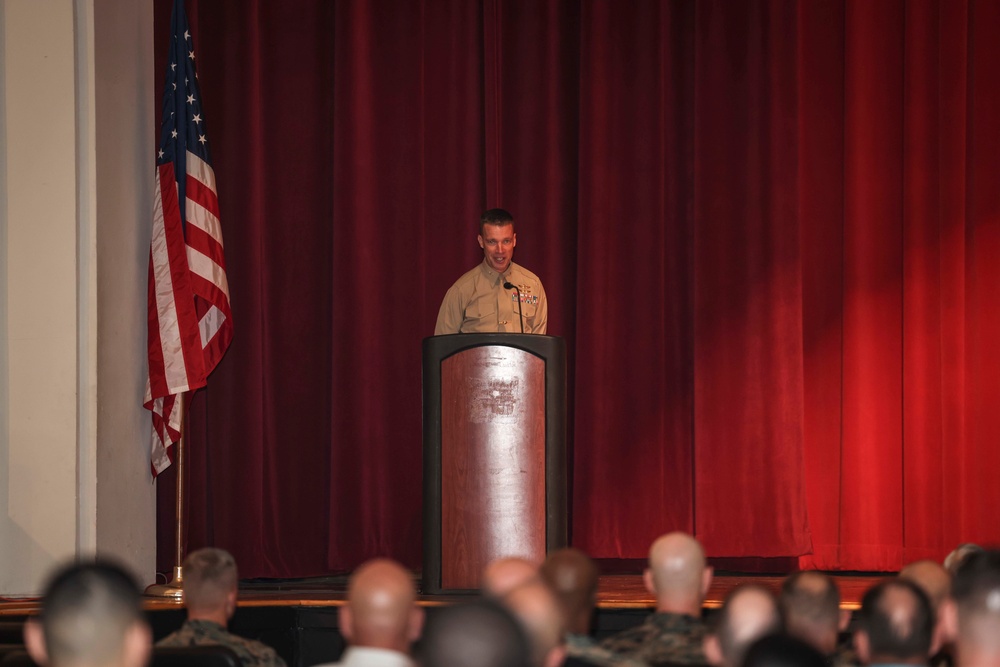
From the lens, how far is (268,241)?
19.7ft

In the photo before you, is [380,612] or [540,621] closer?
[540,621]

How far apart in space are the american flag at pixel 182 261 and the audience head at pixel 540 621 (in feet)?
11.2

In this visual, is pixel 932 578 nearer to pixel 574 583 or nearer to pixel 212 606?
pixel 574 583

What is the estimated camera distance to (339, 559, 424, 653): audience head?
7.08 ft

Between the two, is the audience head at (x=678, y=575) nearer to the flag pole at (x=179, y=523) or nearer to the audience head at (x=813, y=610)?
the audience head at (x=813, y=610)

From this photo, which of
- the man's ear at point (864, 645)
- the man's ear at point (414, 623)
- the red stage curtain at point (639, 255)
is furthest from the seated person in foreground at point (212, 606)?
the red stage curtain at point (639, 255)

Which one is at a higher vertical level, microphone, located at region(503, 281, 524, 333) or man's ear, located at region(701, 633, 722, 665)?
microphone, located at region(503, 281, 524, 333)

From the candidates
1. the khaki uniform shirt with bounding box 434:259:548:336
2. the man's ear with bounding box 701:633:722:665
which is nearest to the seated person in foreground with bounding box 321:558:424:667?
the man's ear with bounding box 701:633:722:665

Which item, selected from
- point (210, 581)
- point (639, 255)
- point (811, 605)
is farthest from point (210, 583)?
point (639, 255)

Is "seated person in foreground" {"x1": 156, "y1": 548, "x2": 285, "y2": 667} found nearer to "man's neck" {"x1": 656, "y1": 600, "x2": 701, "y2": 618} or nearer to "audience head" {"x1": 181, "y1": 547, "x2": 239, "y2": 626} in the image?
"audience head" {"x1": 181, "y1": 547, "x2": 239, "y2": 626}

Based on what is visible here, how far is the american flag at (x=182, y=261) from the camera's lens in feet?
16.9

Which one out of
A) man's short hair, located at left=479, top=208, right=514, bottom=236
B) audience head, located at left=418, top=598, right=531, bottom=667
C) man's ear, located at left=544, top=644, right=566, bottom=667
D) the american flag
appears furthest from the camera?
the american flag

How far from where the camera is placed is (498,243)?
4.84 meters

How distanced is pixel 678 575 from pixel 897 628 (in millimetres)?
598
